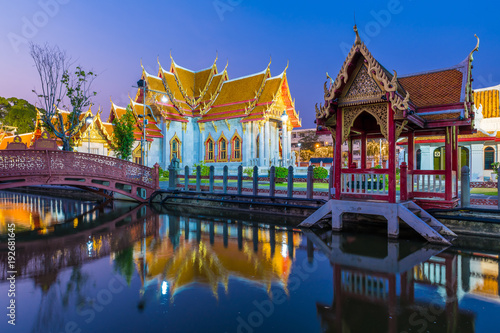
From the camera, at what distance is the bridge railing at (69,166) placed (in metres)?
12.0

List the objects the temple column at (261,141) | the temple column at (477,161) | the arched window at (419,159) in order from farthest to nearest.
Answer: the temple column at (261,141), the arched window at (419,159), the temple column at (477,161)

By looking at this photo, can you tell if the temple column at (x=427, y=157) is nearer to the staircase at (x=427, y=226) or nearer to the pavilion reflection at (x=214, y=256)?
the staircase at (x=427, y=226)

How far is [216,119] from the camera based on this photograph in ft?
103

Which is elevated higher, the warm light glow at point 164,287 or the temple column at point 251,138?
the temple column at point 251,138

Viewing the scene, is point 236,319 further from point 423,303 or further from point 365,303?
point 423,303

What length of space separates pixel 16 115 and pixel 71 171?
1886 inches

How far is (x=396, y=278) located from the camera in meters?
5.41

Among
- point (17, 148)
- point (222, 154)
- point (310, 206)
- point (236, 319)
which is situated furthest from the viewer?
point (222, 154)

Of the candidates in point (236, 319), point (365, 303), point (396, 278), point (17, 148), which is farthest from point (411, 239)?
point (17, 148)

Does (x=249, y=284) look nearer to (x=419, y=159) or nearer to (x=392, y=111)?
(x=392, y=111)

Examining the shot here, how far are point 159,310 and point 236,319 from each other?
3.41 feet

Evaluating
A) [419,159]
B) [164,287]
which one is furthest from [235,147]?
[164,287]

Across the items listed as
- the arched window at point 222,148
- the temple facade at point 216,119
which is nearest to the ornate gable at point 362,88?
the temple facade at point 216,119

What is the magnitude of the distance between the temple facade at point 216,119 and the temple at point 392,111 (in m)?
18.6
